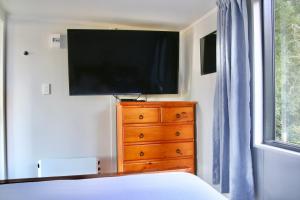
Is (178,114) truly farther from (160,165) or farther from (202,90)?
(160,165)

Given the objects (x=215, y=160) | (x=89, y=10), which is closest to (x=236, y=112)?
(x=215, y=160)

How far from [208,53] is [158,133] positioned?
3.27 ft

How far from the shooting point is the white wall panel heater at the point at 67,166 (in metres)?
2.86

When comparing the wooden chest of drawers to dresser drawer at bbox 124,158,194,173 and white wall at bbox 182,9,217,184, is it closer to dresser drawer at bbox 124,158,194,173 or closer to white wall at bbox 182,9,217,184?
dresser drawer at bbox 124,158,194,173

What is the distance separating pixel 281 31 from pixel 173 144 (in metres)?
1.47

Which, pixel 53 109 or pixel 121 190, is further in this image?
pixel 53 109

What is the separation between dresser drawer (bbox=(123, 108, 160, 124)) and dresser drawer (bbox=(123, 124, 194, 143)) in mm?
73

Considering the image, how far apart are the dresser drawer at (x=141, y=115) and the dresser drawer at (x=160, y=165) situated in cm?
43

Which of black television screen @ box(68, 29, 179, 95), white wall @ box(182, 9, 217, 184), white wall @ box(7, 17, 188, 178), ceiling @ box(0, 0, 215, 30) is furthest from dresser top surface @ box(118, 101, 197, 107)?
ceiling @ box(0, 0, 215, 30)

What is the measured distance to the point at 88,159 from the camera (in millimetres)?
2973

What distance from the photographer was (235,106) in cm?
194

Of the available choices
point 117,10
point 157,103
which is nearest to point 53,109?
point 157,103

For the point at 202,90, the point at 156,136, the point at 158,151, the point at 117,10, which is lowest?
the point at 158,151

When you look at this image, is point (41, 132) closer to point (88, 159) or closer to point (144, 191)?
point (88, 159)
